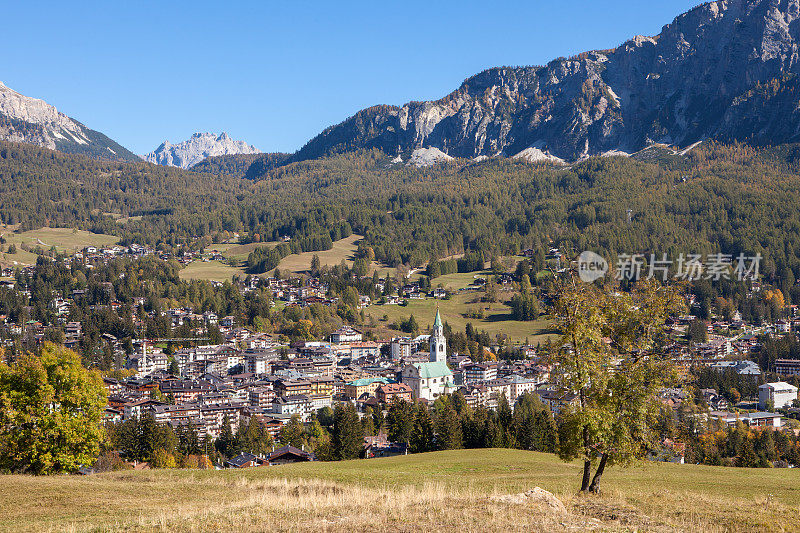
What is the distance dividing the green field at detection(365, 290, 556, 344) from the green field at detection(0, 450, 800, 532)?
133400mm

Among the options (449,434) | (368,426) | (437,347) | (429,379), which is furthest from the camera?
(437,347)

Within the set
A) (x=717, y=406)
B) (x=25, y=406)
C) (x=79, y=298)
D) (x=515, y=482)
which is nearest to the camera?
(x=515, y=482)

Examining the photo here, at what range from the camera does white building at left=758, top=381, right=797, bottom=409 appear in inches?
4326

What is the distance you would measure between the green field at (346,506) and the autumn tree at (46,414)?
4.20 meters

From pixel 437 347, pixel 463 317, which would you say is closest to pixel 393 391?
pixel 437 347

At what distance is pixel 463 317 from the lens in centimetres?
17962

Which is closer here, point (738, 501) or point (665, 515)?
point (665, 515)

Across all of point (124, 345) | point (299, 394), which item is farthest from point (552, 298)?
point (124, 345)

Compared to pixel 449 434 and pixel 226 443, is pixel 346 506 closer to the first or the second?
pixel 449 434

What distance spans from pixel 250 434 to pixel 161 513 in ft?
199

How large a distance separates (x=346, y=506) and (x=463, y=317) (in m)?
159

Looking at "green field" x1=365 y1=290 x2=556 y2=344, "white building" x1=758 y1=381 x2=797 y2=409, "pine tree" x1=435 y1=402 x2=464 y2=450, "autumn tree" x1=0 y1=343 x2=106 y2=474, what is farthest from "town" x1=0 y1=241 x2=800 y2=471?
"autumn tree" x1=0 y1=343 x2=106 y2=474

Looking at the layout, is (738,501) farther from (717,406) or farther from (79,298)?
(79,298)

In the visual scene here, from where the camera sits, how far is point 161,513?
21.0 m
